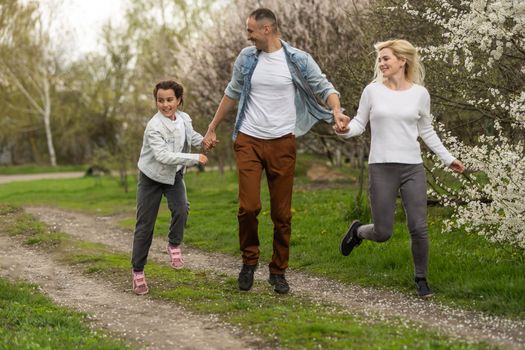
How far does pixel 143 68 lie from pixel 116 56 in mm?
11802

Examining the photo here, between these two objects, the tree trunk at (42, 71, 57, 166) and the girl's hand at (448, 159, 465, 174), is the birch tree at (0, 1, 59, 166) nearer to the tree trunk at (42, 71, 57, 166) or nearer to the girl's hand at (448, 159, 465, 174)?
the tree trunk at (42, 71, 57, 166)

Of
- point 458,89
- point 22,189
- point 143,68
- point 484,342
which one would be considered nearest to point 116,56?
point 143,68

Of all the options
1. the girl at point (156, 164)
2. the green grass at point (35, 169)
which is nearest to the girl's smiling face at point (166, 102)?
the girl at point (156, 164)

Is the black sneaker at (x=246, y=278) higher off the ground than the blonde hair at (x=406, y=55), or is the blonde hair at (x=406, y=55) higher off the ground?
the blonde hair at (x=406, y=55)

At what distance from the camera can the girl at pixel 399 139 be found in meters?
6.49

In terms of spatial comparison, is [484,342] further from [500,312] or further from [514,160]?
[514,160]

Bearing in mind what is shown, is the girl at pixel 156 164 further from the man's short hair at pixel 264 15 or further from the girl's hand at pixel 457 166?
the girl's hand at pixel 457 166

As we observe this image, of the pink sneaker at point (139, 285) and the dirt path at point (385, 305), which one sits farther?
the pink sneaker at point (139, 285)

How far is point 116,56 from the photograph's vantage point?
4922 centimetres

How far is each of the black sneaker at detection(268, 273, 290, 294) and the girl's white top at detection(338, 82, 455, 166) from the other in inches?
56.9

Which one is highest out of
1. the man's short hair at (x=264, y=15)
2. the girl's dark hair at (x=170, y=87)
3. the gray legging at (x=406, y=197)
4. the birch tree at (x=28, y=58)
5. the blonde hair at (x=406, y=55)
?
the birch tree at (x=28, y=58)

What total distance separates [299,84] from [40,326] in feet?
10.2

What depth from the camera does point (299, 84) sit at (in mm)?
6922

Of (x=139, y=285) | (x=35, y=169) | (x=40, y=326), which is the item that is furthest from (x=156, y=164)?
(x=35, y=169)
